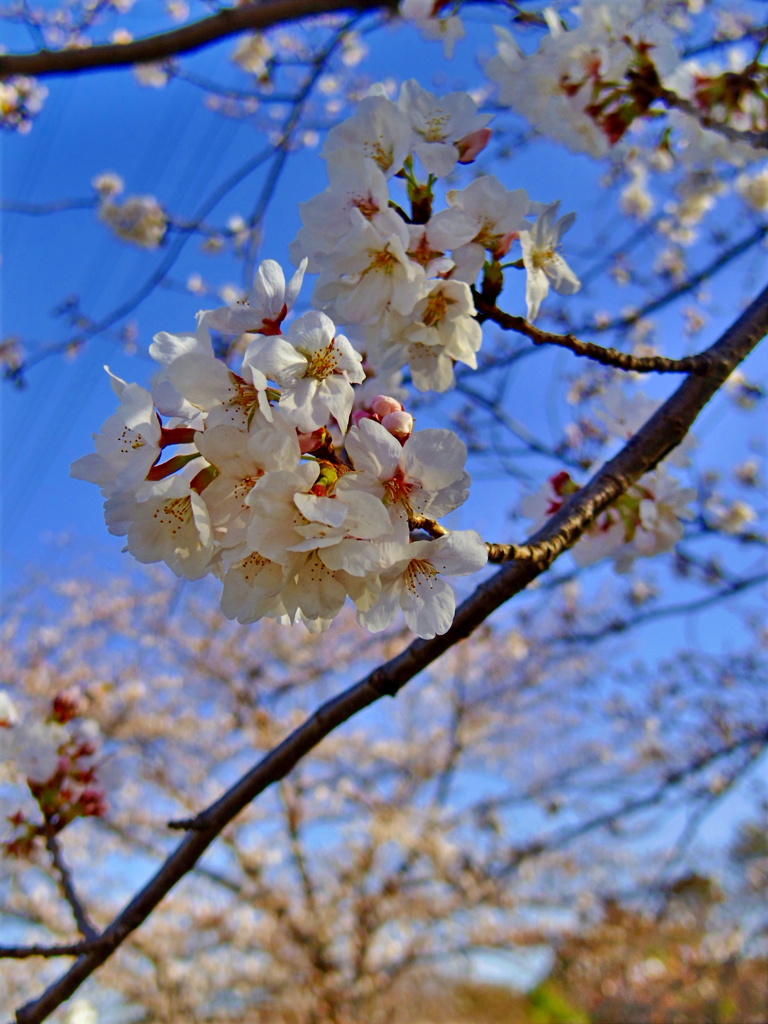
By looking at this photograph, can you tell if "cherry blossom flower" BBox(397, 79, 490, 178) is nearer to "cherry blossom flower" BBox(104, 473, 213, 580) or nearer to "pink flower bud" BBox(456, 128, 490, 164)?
"pink flower bud" BBox(456, 128, 490, 164)

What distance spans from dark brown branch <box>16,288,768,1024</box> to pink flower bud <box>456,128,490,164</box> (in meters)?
0.56

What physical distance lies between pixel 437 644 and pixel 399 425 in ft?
1.16

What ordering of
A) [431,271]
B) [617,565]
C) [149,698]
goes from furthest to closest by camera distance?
[149,698], [617,565], [431,271]

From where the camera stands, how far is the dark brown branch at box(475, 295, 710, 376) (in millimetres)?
974

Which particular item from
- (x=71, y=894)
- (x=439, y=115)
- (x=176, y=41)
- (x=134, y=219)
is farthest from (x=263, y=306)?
(x=134, y=219)

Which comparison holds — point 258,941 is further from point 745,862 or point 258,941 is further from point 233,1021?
point 745,862

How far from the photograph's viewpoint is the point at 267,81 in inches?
147

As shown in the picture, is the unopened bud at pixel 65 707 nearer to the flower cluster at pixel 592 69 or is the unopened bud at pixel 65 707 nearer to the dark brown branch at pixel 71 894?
the dark brown branch at pixel 71 894

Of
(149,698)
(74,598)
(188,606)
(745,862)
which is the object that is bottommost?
(745,862)

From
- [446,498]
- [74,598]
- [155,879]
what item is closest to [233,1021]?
[74,598]

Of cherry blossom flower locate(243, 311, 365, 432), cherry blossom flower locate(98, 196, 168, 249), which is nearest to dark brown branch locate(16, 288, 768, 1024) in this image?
cherry blossom flower locate(243, 311, 365, 432)

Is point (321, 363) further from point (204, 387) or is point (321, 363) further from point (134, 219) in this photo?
point (134, 219)

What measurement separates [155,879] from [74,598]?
10111mm

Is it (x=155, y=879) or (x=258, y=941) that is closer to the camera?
(x=155, y=879)
